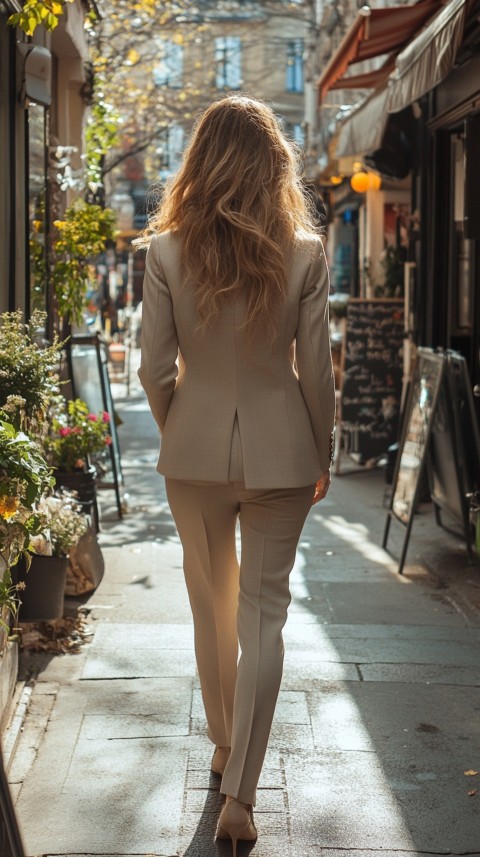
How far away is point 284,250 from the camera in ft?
11.0

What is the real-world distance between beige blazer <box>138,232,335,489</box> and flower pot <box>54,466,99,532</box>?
325 cm

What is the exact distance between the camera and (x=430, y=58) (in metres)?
6.48

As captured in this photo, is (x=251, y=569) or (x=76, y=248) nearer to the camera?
(x=251, y=569)

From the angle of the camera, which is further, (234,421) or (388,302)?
(388,302)

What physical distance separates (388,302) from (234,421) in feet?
26.1

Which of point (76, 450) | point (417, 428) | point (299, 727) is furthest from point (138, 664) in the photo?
point (417, 428)

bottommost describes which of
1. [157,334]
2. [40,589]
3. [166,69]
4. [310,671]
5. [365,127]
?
[310,671]

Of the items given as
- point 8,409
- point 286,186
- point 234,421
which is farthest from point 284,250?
point 8,409

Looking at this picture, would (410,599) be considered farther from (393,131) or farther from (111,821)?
(393,131)

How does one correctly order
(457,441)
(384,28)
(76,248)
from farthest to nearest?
(384,28)
(76,248)
(457,441)

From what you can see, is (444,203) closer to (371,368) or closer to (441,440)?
(371,368)

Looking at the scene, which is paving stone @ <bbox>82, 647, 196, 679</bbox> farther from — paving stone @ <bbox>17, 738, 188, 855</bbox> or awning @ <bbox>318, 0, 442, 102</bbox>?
awning @ <bbox>318, 0, 442, 102</bbox>

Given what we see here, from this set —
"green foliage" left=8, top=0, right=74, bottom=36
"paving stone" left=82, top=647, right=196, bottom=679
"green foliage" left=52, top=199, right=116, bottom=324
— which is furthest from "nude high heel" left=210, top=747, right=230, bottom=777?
"green foliage" left=52, top=199, right=116, bottom=324

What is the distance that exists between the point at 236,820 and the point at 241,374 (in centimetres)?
129
